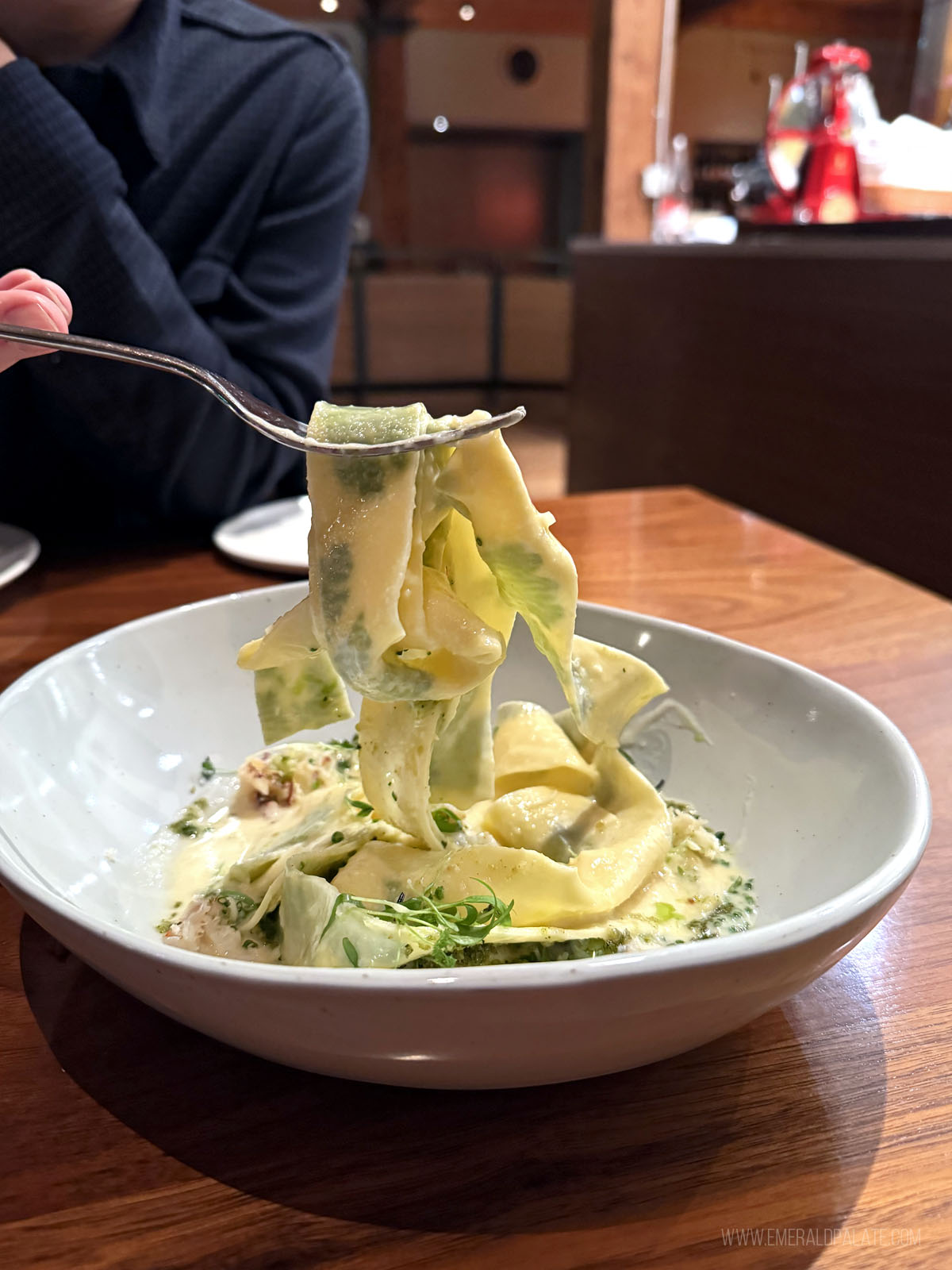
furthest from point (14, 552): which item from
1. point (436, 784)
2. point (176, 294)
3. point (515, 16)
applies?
point (515, 16)

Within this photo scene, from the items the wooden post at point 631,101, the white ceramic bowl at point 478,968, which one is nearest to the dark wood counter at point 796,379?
the wooden post at point 631,101

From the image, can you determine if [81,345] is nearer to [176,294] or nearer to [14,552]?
[14,552]

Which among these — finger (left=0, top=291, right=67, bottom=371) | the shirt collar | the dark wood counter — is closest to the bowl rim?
finger (left=0, top=291, right=67, bottom=371)

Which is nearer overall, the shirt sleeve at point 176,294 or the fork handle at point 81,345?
the fork handle at point 81,345

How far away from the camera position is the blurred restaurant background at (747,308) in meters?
1.83

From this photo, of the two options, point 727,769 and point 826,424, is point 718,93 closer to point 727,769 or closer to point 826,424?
point 826,424

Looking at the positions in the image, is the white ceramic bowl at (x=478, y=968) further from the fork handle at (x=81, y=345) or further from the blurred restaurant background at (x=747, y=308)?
the blurred restaurant background at (x=747, y=308)

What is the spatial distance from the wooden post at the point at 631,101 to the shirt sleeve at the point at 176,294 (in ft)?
5.46

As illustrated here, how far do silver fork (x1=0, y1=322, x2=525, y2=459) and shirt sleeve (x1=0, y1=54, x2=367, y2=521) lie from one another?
0.66m

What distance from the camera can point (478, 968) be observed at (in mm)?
337

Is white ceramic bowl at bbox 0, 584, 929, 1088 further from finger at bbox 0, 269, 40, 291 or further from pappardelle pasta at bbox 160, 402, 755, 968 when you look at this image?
finger at bbox 0, 269, 40, 291

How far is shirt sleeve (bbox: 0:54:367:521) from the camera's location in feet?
3.63

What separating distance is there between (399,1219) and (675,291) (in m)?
2.52

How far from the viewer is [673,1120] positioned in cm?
40
